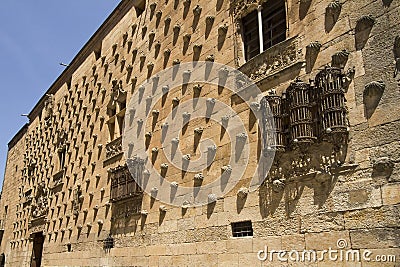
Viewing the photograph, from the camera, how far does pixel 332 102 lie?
5098 millimetres

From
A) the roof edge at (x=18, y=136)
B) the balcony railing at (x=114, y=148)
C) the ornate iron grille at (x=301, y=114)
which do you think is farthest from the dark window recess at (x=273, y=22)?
the roof edge at (x=18, y=136)

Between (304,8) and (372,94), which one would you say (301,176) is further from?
(304,8)

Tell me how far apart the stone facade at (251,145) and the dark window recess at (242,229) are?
90 millimetres

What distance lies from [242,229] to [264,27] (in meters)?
3.10

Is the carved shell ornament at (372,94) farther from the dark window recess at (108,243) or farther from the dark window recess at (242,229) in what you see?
the dark window recess at (108,243)

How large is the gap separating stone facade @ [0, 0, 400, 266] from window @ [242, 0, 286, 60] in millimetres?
115

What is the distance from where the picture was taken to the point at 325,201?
511 cm

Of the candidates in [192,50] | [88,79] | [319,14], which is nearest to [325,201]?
[319,14]

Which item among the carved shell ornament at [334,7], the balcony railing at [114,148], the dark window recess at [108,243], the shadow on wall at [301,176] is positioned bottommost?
the dark window recess at [108,243]

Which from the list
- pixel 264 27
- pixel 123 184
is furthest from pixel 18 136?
pixel 264 27

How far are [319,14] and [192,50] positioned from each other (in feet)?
10.2

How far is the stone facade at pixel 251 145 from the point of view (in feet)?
15.7

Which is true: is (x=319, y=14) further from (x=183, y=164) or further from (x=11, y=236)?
(x=11, y=236)

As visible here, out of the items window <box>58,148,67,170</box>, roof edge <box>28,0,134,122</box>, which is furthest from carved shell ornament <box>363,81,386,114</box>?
window <box>58,148,67,170</box>
